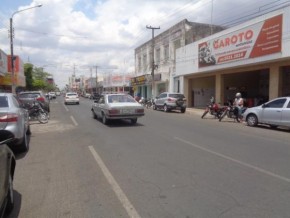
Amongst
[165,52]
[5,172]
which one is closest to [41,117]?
[5,172]

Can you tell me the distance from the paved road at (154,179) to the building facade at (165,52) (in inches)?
1055

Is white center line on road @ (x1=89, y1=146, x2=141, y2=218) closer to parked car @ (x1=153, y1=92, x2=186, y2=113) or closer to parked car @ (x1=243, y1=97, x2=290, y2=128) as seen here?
parked car @ (x1=243, y1=97, x2=290, y2=128)

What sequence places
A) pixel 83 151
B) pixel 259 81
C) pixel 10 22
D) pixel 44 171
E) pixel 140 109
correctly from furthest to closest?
pixel 259 81 < pixel 10 22 < pixel 140 109 < pixel 83 151 < pixel 44 171

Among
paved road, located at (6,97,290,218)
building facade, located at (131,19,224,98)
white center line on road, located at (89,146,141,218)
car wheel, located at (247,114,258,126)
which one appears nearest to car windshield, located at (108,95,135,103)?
paved road, located at (6,97,290,218)

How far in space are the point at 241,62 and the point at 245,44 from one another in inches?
51.5

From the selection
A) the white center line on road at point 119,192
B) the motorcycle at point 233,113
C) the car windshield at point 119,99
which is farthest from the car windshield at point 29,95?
the white center line on road at point 119,192

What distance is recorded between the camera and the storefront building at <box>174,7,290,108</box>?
68.1ft

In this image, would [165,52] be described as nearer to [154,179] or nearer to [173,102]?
[173,102]

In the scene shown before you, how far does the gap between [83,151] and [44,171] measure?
226 centimetres

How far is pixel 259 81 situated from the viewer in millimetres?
33469

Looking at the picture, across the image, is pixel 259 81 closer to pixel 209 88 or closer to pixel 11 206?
pixel 209 88

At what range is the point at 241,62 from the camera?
24.1m

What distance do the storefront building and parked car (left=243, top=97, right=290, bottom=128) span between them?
497cm

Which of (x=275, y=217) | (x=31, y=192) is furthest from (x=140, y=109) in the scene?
(x=275, y=217)
